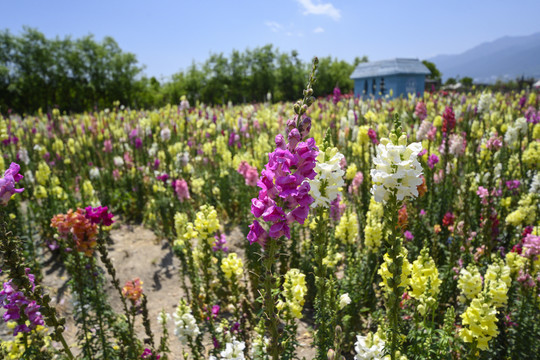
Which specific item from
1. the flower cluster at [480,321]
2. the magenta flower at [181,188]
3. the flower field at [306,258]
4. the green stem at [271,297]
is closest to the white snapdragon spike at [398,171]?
the flower field at [306,258]

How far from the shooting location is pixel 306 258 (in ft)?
14.2

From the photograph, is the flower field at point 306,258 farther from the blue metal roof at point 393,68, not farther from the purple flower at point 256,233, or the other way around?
the blue metal roof at point 393,68

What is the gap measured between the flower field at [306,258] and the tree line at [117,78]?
89.7 feet

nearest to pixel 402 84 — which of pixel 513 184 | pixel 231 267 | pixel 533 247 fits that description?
pixel 513 184

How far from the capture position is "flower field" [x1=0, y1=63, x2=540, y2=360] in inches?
75.7

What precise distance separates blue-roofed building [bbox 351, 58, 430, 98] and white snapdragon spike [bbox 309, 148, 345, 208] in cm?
2372

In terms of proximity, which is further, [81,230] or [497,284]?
[81,230]

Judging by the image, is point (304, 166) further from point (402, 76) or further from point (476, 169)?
point (402, 76)

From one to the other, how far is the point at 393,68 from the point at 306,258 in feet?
82.3

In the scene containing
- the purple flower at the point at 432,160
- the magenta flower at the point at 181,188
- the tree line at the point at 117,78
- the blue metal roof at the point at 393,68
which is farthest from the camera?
the tree line at the point at 117,78

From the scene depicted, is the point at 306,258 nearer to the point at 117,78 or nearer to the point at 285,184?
the point at 285,184

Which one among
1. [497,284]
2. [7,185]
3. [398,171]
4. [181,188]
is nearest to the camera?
[398,171]

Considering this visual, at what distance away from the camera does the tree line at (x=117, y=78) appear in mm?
34906

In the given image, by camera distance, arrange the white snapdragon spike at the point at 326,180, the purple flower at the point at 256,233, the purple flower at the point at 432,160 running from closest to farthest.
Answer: the purple flower at the point at 256,233 < the white snapdragon spike at the point at 326,180 < the purple flower at the point at 432,160
